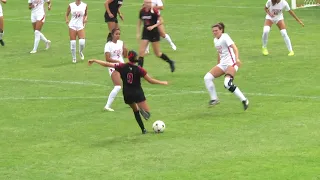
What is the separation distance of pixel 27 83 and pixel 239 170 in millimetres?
12527

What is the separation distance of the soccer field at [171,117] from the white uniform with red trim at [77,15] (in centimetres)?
149

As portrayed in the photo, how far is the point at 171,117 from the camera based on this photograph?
2261cm

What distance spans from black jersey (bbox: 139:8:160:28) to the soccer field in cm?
174

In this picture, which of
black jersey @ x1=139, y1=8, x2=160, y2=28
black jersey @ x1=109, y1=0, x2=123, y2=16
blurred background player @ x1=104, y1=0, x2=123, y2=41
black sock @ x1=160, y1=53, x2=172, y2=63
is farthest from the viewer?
black jersey @ x1=109, y1=0, x2=123, y2=16

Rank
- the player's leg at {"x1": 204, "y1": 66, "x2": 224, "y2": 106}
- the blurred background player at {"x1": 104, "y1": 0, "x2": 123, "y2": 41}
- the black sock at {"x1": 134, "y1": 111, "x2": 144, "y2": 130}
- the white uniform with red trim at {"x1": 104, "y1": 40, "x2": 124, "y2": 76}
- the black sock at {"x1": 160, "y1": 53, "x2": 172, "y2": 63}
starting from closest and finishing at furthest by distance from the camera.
A: the black sock at {"x1": 134, "y1": 111, "x2": 144, "y2": 130}, the player's leg at {"x1": 204, "y1": 66, "x2": 224, "y2": 106}, the white uniform with red trim at {"x1": 104, "y1": 40, "x2": 124, "y2": 76}, the black sock at {"x1": 160, "y1": 53, "x2": 172, "y2": 63}, the blurred background player at {"x1": 104, "y1": 0, "x2": 123, "y2": 41}

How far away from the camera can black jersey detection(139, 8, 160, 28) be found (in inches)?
1134

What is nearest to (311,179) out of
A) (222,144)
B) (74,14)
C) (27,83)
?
(222,144)

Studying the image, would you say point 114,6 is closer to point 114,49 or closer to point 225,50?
point 114,49

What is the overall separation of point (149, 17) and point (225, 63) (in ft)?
20.1

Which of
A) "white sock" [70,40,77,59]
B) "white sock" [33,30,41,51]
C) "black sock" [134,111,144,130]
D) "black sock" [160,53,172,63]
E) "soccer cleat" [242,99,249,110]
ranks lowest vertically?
"white sock" [33,30,41,51]

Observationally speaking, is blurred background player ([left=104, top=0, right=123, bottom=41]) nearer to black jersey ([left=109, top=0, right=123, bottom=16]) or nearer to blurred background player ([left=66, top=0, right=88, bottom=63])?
black jersey ([left=109, top=0, right=123, bottom=16])

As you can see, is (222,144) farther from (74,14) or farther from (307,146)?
(74,14)

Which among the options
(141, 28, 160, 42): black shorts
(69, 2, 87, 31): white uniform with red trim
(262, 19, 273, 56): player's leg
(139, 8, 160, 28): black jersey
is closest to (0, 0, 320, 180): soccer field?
(262, 19, 273, 56): player's leg

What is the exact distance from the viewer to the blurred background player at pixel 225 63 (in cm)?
2289
